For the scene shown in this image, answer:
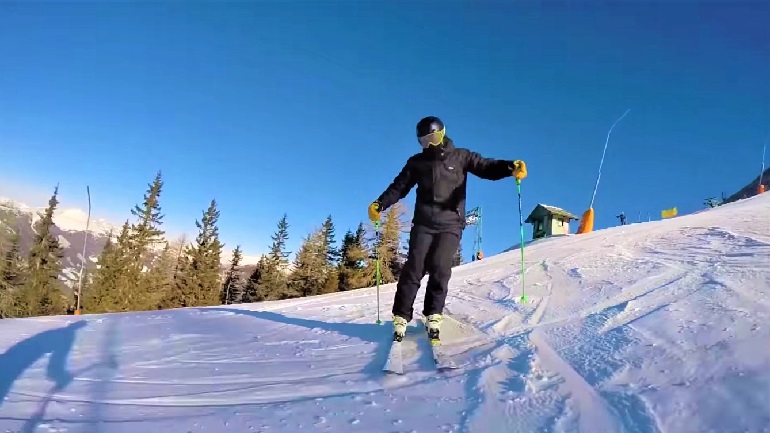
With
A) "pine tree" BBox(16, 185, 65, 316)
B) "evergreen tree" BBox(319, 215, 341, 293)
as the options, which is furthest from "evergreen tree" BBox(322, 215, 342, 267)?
"pine tree" BBox(16, 185, 65, 316)

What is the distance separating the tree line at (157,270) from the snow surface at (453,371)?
26258 mm

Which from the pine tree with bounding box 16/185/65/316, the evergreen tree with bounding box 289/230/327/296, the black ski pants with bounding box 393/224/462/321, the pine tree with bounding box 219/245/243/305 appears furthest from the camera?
the pine tree with bounding box 219/245/243/305

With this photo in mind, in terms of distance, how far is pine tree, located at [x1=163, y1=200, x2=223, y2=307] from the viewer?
135 feet

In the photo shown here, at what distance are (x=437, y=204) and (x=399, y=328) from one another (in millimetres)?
1283

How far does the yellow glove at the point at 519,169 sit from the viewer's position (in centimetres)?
449

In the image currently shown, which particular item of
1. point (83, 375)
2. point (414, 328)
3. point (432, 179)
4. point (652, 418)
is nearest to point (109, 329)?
point (83, 375)

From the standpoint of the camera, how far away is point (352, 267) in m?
39.3

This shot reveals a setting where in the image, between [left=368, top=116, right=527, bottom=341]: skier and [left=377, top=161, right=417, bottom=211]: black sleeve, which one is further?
[left=377, top=161, right=417, bottom=211]: black sleeve

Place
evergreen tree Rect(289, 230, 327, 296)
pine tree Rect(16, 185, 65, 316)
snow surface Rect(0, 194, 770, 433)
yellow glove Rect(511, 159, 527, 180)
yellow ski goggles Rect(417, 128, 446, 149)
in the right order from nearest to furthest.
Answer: snow surface Rect(0, 194, 770, 433) → yellow glove Rect(511, 159, 527, 180) → yellow ski goggles Rect(417, 128, 446, 149) → pine tree Rect(16, 185, 65, 316) → evergreen tree Rect(289, 230, 327, 296)

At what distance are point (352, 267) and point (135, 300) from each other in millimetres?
18146

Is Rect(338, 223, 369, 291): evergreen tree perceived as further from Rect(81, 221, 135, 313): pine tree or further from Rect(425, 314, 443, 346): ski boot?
Rect(425, 314, 443, 346): ski boot

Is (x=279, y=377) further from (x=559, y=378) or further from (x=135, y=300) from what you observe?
(x=135, y=300)

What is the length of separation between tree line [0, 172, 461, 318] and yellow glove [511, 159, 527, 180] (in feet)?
87.1

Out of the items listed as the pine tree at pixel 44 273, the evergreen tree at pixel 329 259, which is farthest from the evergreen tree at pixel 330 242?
the pine tree at pixel 44 273
